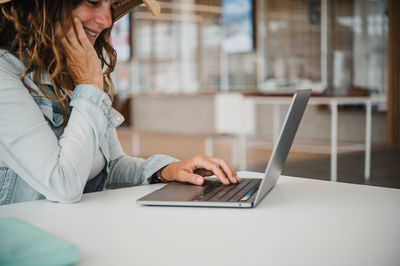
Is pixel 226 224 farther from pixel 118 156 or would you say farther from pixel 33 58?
pixel 118 156

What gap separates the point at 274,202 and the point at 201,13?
9.74 m

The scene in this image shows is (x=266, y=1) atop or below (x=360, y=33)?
atop

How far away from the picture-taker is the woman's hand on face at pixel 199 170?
3.32ft

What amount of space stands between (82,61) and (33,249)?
0.66 meters

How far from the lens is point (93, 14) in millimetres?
1071

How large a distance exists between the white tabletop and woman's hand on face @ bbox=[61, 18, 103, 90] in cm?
27

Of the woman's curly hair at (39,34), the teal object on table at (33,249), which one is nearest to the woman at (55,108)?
the woman's curly hair at (39,34)

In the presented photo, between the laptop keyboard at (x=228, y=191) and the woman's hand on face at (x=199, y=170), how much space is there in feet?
0.06

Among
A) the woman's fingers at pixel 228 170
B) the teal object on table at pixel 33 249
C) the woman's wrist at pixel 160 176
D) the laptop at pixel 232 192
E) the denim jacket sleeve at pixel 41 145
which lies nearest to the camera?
the teal object on table at pixel 33 249

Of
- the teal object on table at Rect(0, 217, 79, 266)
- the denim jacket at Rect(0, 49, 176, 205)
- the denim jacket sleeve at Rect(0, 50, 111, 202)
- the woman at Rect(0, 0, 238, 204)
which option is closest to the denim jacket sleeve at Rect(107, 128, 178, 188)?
the woman at Rect(0, 0, 238, 204)

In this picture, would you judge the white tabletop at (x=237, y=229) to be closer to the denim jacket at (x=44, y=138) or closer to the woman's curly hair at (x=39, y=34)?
the denim jacket at (x=44, y=138)

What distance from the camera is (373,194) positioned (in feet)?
3.00

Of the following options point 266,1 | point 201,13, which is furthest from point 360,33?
point 201,13

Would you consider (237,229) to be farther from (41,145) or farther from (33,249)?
(41,145)
